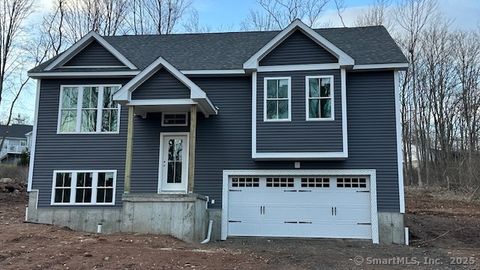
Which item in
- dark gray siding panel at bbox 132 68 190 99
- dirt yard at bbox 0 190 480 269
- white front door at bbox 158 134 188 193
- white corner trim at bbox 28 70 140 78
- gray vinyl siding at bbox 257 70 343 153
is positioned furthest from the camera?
white corner trim at bbox 28 70 140 78

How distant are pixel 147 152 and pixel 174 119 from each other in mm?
1373

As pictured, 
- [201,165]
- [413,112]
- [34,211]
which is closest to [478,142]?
[413,112]

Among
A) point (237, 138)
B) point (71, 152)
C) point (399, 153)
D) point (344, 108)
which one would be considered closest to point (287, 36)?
point (344, 108)

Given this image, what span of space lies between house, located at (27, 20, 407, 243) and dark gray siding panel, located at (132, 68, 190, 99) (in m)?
0.03

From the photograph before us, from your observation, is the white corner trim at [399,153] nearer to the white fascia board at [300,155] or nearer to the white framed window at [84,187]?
the white fascia board at [300,155]

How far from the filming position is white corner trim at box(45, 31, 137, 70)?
14.6 meters

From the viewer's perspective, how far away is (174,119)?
1437cm

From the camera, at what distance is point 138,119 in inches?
571

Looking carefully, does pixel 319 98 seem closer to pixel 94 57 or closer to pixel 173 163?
pixel 173 163

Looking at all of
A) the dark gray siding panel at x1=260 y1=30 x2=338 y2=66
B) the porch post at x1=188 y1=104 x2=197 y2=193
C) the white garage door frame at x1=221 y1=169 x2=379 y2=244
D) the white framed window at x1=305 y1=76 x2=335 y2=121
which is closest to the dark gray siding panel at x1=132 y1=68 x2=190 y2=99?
the porch post at x1=188 y1=104 x2=197 y2=193

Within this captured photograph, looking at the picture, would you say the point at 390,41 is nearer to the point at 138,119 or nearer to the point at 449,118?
the point at 138,119

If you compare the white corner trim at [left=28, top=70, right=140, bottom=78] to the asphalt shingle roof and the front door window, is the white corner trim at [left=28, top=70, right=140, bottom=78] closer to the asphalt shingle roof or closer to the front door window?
the asphalt shingle roof

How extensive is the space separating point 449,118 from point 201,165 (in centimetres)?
2160

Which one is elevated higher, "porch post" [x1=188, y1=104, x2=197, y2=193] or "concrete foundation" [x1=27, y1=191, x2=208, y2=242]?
"porch post" [x1=188, y1=104, x2=197, y2=193]
